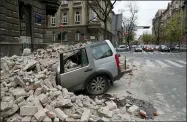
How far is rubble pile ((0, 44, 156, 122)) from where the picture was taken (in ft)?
12.0

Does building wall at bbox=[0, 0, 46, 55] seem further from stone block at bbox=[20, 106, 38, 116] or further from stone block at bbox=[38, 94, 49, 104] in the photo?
stone block at bbox=[20, 106, 38, 116]

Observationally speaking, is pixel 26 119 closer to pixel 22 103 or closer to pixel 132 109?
pixel 22 103

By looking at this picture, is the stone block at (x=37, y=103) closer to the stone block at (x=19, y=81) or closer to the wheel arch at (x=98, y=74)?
the stone block at (x=19, y=81)

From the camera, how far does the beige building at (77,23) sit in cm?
3217

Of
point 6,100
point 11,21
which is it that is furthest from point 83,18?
point 6,100

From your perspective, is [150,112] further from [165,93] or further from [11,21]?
[11,21]

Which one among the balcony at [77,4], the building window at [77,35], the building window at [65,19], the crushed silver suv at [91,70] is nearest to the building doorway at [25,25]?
the crushed silver suv at [91,70]

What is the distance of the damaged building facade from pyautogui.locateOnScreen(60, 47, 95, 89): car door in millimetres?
4763

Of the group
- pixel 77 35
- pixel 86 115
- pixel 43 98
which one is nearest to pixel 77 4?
pixel 77 35

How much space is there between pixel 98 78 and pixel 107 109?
1.65 m

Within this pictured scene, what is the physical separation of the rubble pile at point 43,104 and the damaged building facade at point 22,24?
4768 millimetres

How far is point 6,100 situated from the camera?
3.79 meters

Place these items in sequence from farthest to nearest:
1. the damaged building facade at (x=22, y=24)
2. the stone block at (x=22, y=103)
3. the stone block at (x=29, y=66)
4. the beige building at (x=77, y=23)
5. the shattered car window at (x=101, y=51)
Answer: the beige building at (x=77, y=23)
the damaged building facade at (x=22, y=24)
the shattered car window at (x=101, y=51)
the stone block at (x=29, y=66)
the stone block at (x=22, y=103)

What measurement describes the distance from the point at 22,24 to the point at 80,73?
8.15 meters
